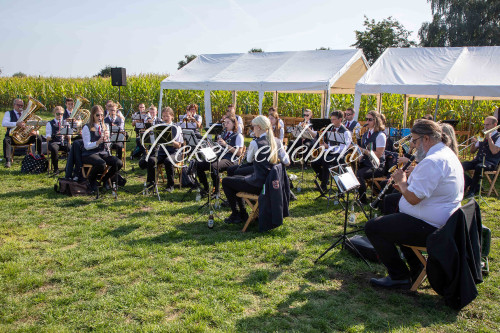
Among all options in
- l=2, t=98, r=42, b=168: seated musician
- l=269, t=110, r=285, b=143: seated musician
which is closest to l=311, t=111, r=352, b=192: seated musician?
l=269, t=110, r=285, b=143: seated musician

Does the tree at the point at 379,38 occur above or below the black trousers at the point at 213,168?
above

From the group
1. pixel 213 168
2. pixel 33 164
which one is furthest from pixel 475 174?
pixel 33 164

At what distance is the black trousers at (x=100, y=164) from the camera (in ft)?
25.2

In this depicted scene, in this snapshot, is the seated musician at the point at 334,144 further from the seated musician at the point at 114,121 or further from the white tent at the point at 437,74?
the seated musician at the point at 114,121

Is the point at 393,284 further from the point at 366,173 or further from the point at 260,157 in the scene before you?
the point at 366,173

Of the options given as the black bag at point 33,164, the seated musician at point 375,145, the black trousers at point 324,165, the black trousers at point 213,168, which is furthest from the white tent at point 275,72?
the black bag at point 33,164

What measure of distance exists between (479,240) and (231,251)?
9.49 ft

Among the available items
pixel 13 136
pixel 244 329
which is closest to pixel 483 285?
pixel 244 329

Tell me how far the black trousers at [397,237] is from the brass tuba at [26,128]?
30.2ft

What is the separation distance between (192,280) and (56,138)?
7.60 m

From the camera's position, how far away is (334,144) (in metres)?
8.20

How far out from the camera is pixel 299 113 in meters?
19.8

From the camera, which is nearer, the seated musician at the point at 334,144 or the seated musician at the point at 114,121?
the seated musician at the point at 334,144

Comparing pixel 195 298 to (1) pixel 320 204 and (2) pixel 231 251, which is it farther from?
(1) pixel 320 204
